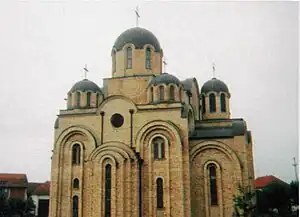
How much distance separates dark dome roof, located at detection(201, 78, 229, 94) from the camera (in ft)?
77.7

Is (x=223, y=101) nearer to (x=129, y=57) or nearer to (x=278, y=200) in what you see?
(x=129, y=57)

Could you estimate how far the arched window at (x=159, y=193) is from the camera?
18.4 metres

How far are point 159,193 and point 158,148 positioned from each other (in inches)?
80.9

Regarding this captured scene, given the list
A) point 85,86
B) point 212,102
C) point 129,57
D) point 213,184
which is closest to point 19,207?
point 85,86

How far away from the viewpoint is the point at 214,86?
78.2 ft

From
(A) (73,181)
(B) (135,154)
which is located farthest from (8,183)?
(B) (135,154)

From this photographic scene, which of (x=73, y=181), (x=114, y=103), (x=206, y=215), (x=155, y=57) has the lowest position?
(x=206, y=215)

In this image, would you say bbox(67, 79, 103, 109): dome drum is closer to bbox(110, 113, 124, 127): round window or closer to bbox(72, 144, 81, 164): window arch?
bbox(110, 113, 124, 127): round window

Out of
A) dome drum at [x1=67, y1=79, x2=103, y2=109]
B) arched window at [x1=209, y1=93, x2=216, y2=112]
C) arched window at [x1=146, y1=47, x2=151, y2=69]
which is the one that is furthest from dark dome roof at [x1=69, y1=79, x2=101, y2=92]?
arched window at [x1=209, y1=93, x2=216, y2=112]

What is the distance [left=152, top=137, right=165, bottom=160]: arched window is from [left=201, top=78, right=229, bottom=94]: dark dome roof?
240 inches

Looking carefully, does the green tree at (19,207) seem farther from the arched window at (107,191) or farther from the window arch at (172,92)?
the window arch at (172,92)

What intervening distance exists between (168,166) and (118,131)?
3.05 m

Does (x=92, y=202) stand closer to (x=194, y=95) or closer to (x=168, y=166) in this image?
(x=168, y=166)

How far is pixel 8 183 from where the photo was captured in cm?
3291
